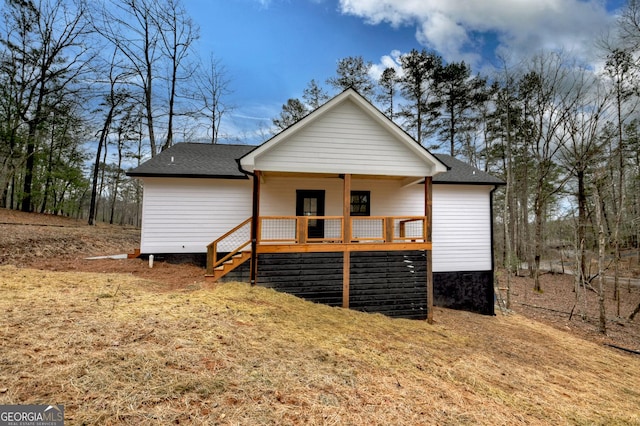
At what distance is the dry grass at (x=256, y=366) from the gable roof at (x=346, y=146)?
146 inches

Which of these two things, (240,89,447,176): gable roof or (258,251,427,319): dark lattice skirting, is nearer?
(258,251,427,319): dark lattice skirting

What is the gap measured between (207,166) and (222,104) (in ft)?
47.1

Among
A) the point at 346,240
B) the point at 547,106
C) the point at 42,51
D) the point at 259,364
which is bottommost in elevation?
the point at 259,364

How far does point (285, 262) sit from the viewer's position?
7367mm

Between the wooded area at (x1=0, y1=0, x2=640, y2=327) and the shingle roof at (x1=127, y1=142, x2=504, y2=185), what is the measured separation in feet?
18.3

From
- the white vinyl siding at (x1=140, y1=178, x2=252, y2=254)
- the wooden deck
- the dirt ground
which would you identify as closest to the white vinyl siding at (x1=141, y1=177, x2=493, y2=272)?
the white vinyl siding at (x1=140, y1=178, x2=252, y2=254)

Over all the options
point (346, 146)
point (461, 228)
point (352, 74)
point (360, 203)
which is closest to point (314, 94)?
point (352, 74)

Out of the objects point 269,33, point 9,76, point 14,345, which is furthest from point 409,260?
point 9,76

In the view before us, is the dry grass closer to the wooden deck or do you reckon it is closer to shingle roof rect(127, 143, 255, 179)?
the wooden deck

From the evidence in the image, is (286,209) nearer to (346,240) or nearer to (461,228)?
(346,240)

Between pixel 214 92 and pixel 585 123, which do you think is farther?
pixel 214 92

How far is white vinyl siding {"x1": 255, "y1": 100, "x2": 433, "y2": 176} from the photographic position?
7492 millimetres

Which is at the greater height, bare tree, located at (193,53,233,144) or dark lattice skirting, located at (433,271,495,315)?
bare tree, located at (193,53,233,144)

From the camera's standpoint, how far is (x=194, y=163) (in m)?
10.2
